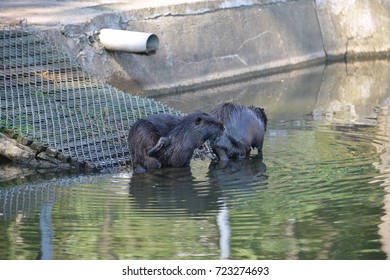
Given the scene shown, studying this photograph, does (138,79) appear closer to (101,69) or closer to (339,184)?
(101,69)

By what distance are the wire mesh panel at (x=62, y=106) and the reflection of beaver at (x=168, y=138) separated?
409mm

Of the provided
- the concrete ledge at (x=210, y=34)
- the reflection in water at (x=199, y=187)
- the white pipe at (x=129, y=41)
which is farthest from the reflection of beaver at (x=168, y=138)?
the concrete ledge at (x=210, y=34)

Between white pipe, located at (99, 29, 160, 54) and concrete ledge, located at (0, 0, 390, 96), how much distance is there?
0.52 feet

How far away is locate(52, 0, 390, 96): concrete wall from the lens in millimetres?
12062

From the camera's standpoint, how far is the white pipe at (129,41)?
37.4 ft

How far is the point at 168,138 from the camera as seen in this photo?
27.2ft

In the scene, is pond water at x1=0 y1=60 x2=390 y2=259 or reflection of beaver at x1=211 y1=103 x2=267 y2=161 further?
reflection of beaver at x1=211 y1=103 x2=267 y2=161

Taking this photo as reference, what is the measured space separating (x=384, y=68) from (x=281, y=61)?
1370 millimetres

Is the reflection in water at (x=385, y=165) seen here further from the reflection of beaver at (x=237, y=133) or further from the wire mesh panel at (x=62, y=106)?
the wire mesh panel at (x=62, y=106)

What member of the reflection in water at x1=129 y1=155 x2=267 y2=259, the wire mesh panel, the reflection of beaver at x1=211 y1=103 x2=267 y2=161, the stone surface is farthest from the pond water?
the stone surface

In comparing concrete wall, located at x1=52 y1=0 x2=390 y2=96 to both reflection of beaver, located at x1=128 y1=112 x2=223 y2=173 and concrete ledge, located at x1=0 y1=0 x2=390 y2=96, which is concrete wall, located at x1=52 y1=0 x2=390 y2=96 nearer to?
concrete ledge, located at x1=0 y1=0 x2=390 y2=96

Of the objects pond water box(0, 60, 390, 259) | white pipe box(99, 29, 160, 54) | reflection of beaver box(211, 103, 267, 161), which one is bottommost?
pond water box(0, 60, 390, 259)

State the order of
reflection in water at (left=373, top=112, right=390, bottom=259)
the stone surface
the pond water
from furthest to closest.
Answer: the stone surface → reflection in water at (left=373, top=112, right=390, bottom=259) → the pond water

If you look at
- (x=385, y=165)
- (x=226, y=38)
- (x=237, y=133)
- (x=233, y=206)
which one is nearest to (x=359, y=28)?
(x=226, y=38)
